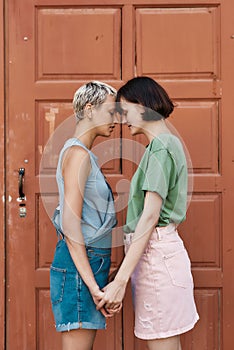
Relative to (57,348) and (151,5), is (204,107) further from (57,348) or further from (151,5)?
(57,348)

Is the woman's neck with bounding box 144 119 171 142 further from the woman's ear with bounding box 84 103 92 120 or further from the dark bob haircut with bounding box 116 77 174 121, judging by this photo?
the woman's ear with bounding box 84 103 92 120

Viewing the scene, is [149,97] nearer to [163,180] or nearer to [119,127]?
[163,180]

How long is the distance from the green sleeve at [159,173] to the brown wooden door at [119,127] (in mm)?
885

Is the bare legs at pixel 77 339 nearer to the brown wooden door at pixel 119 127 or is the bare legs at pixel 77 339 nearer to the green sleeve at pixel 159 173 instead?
the green sleeve at pixel 159 173

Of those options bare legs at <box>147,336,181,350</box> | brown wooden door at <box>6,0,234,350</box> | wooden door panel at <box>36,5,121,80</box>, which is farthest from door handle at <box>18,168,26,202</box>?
bare legs at <box>147,336,181,350</box>

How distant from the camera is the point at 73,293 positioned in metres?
2.45

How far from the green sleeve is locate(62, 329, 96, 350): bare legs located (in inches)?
26.3

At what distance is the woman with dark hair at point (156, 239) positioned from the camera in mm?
2420

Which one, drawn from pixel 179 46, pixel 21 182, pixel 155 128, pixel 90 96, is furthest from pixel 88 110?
pixel 179 46

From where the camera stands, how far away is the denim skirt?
2451 mm

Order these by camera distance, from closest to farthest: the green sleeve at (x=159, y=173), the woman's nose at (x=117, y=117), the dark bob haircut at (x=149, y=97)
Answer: the green sleeve at (x=159, y=173), the dark bob haircut at (x=149, y=97), the woman's nose at (x=117, y=117)

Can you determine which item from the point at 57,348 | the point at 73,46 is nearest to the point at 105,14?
the point at 73,46

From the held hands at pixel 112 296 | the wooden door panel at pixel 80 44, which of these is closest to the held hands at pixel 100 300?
the held hands at pixel 112 296

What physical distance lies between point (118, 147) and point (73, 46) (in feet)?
2.09
